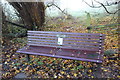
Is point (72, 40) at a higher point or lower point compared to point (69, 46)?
higher

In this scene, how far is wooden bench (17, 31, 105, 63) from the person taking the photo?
9.62 feet

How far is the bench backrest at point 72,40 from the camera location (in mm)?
2992

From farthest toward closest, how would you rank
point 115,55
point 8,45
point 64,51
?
1. point 8,45
2. point 115,55
3. point 64,51

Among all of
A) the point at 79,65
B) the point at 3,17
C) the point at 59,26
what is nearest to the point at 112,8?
the point at 59,26

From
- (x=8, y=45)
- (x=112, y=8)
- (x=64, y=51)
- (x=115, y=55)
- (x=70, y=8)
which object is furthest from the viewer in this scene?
(x=70, y=8)

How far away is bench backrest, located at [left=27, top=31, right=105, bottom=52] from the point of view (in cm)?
299

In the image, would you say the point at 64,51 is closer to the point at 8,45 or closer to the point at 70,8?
the point at 8,45

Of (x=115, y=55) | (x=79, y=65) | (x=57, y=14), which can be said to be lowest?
(x=79, y=65)

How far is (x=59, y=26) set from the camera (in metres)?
7.48

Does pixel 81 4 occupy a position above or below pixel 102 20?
above

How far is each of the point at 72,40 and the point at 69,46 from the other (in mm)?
204

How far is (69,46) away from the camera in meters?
3.40

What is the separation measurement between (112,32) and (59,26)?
3323 millimetres

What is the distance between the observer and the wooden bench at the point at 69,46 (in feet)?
9.62
